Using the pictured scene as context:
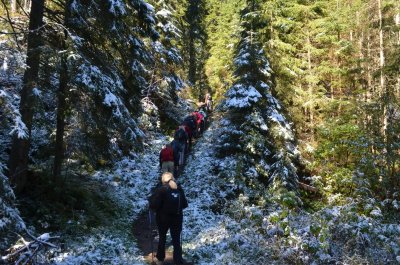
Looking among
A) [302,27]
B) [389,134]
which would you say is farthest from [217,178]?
[302,27]

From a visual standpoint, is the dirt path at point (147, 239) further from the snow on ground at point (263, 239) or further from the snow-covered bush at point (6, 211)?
the snow-covered bush at point (6, 211)

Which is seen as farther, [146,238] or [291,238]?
[146,238]

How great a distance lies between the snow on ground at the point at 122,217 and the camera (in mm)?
9078

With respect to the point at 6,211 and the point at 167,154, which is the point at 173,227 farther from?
the point at 167,154

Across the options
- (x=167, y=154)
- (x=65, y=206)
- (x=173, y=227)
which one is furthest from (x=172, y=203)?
(x=167, y=154)

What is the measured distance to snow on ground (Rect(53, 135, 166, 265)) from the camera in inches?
357

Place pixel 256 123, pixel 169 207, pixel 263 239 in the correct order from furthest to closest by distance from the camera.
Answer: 1. pixel 256 123
2. pixel 263 239
3. pixel 169 207

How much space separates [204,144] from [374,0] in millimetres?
13849

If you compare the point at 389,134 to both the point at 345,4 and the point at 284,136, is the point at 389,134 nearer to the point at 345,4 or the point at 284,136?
the point at 284,136

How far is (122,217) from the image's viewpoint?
1268 cm

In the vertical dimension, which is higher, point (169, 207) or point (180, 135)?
point (180, 135)

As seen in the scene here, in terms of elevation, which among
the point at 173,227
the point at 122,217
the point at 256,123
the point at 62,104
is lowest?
the point at 122,217

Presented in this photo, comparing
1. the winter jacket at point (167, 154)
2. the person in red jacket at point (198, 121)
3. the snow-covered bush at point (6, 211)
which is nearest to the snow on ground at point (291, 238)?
the winter jacket at point (167, 154)

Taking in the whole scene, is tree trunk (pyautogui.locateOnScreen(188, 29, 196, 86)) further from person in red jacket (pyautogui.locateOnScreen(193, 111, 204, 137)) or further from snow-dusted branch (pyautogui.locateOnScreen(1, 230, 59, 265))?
snow-dusted branch (pyautogui.locateOnScreen(1, 230, 59, 265))
